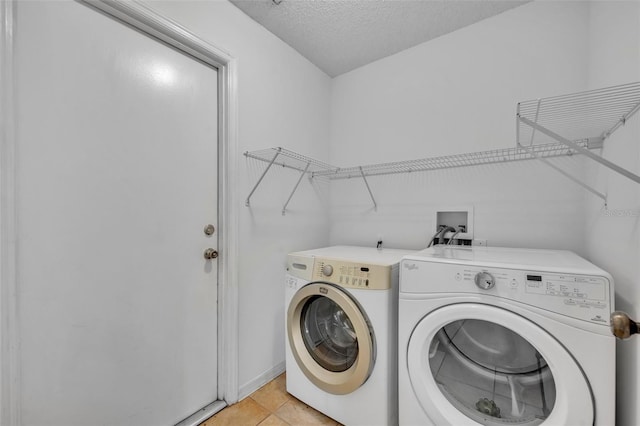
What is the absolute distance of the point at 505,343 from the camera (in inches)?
42.7

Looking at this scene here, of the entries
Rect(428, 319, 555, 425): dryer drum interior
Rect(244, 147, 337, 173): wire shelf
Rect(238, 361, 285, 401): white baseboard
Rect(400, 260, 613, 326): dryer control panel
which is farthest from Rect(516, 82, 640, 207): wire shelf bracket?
Rect(238, 361, 285, 401): white baseboard

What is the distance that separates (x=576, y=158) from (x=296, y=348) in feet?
6.25

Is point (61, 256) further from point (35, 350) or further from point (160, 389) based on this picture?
point (160, 389)

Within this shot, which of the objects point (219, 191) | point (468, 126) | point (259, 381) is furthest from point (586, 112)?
point (259, 381)

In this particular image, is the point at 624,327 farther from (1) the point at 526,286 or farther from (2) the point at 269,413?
(2) the point at 269,413

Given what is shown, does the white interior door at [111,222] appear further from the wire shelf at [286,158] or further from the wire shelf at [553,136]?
the wire shelf at [553,136]

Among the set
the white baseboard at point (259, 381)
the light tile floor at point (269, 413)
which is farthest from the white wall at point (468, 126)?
the light tile floor at point (269, 413)

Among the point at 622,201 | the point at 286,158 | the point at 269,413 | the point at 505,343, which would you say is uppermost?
the point at 286,158

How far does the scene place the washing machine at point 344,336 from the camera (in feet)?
4.05

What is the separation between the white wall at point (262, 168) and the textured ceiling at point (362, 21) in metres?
0.12

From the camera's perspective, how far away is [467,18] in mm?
1672

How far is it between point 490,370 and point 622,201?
85 cm

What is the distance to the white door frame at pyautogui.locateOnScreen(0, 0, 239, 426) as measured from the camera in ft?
2.85

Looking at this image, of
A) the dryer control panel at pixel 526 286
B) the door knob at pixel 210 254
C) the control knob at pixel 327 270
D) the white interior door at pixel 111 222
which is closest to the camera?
the dryer control panel at pixel 526 286
